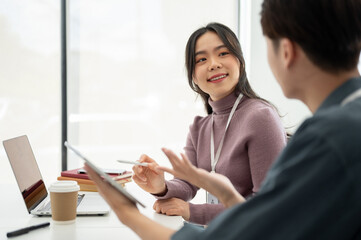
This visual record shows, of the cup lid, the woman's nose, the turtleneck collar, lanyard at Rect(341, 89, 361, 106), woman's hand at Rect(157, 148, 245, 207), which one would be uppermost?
the woman's nose

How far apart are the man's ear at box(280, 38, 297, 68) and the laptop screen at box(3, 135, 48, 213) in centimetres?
110

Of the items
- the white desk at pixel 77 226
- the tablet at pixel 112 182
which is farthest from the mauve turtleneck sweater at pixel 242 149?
the tablet at pixel 112 182

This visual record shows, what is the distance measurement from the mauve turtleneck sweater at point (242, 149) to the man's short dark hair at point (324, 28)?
85 cm

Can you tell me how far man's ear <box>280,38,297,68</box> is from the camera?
0.79m

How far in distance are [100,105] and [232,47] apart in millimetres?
1807

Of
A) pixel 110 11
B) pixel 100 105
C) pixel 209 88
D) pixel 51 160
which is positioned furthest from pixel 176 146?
pixel 209 88

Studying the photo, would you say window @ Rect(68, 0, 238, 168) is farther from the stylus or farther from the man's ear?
the man's ear

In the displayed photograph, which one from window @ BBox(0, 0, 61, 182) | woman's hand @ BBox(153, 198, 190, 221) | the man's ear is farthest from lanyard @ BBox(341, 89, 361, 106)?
window @ BBox(0, 0, 61, 182)

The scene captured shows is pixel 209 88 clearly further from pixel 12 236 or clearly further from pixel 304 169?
pixel 304 169

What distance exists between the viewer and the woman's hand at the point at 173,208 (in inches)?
60.1

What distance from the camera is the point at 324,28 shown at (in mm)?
743

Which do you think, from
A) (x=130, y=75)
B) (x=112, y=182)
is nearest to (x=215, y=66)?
(x=112, y=182)

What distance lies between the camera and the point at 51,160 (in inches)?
130

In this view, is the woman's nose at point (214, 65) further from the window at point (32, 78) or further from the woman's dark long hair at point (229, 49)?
the window at point (32, 78)
